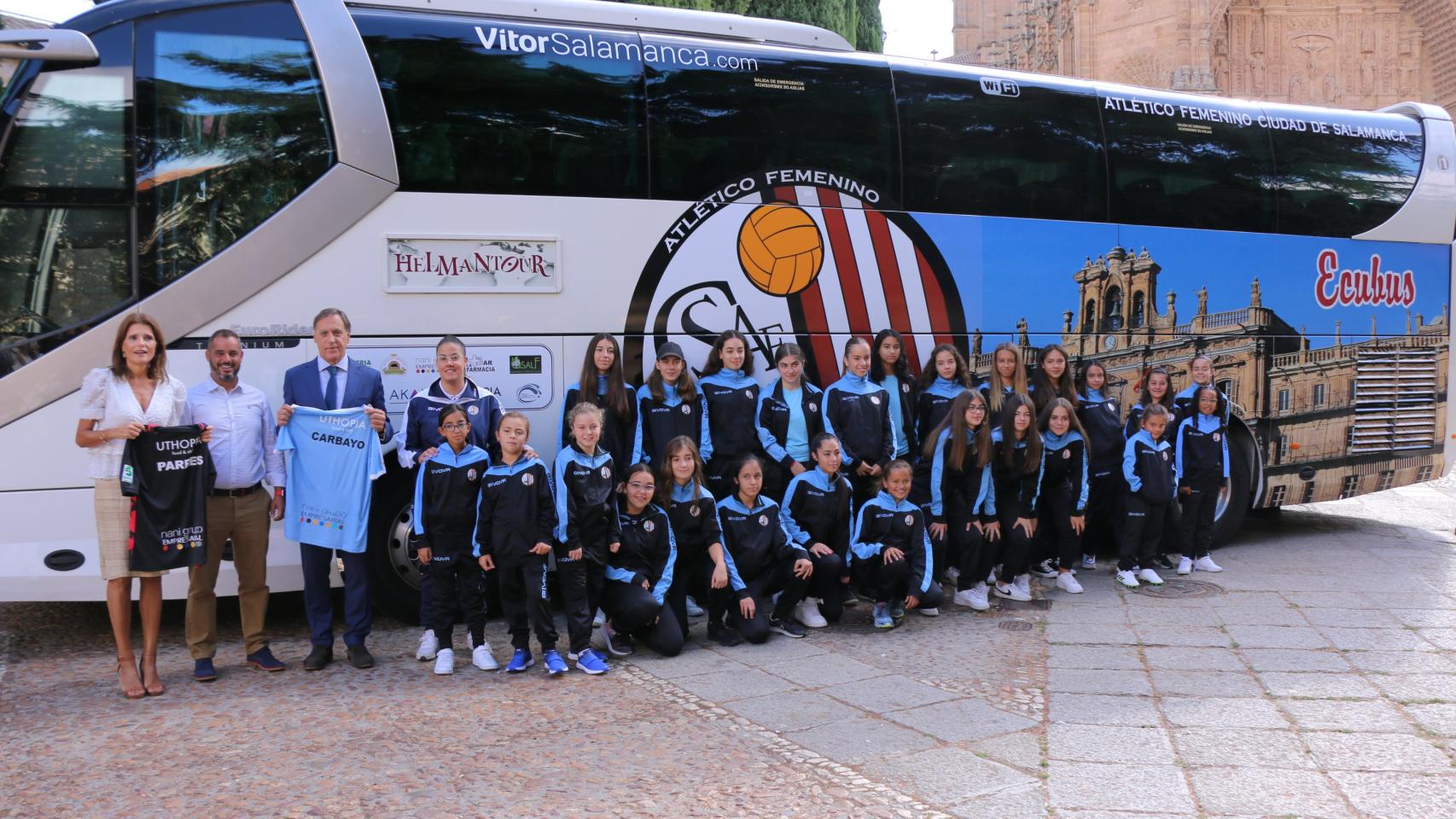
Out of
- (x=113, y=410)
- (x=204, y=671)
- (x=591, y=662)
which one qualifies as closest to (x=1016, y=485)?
(x=591, y=662)

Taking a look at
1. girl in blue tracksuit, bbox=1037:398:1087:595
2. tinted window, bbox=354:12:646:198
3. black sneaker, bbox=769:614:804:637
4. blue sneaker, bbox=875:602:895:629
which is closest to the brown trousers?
tinted window, bbox=354:12:646:198

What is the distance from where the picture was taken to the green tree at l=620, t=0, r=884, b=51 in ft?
57.2

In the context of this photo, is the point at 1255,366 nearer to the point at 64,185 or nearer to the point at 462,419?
the point at 462,419

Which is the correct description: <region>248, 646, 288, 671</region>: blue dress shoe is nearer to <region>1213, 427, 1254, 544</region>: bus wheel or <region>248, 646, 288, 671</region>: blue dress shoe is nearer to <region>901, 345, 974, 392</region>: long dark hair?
<region>901, 345, 974, 392</region>: long dark hair

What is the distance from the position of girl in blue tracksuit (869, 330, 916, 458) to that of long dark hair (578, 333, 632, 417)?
5.72 feet

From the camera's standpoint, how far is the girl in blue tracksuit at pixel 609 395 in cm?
673

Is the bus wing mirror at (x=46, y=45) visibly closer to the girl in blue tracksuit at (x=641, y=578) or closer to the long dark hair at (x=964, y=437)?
the girl in blue tracksuit at (x=641, y=578)

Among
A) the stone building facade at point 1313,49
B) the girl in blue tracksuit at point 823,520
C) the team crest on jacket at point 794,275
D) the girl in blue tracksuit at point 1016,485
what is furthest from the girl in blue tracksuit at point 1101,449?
the stone building facade at point 1313,49

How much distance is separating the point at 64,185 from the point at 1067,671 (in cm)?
575

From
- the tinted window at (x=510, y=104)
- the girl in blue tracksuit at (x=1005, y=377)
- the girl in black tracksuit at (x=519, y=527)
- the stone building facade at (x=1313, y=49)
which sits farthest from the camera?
the stone building facade at (x=1313, y=49)

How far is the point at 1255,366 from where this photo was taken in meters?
9.44

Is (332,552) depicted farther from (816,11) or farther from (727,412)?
(816,11)

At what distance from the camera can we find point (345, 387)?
5.97 meters

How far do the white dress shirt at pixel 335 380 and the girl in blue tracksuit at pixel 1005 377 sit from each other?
4247 millimetres
